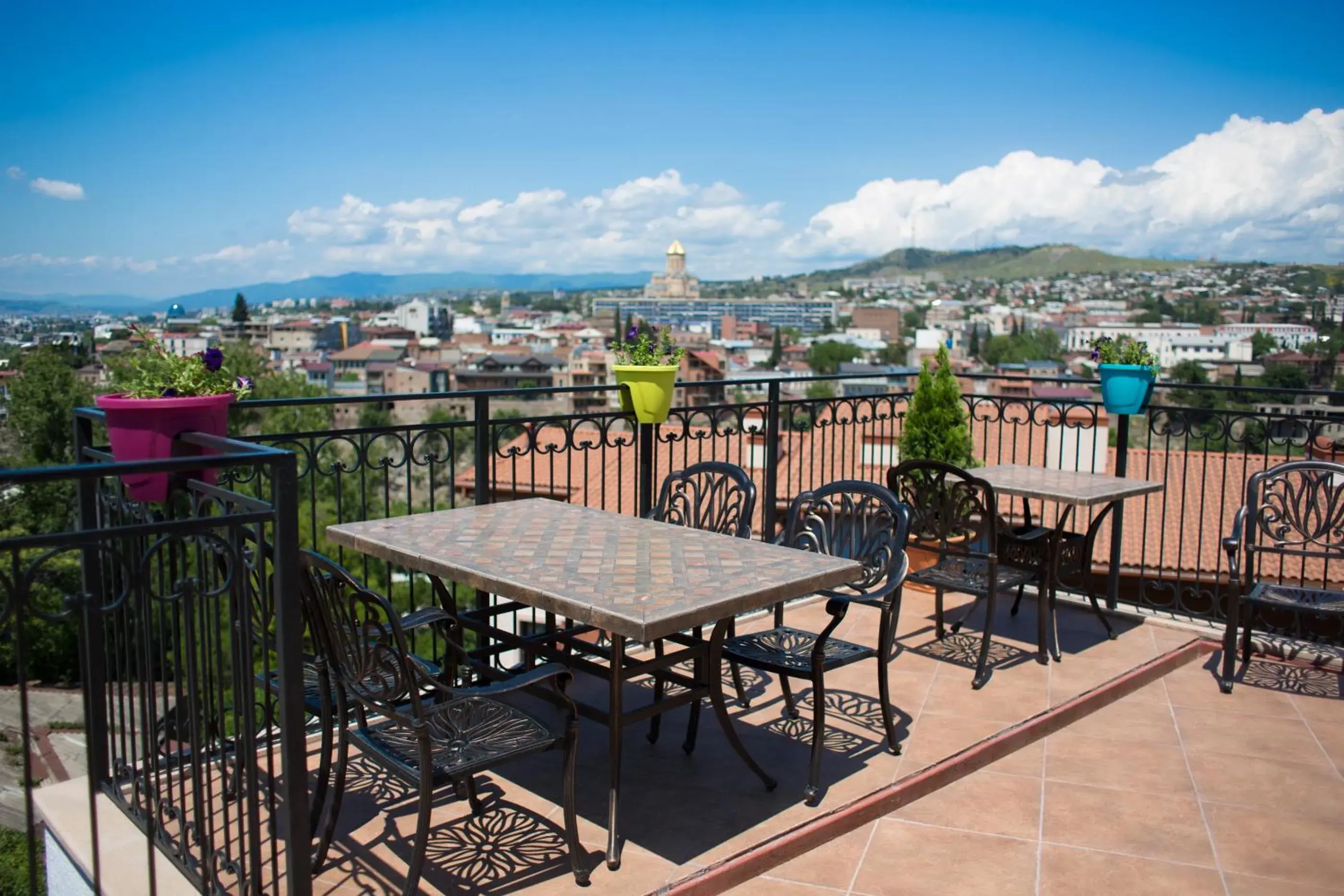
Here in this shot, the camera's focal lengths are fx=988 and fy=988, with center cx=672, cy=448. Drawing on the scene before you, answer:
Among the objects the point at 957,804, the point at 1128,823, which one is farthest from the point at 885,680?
the point at 1128,823

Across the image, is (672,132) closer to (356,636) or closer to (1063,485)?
(1063,485)

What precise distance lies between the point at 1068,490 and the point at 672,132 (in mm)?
132816

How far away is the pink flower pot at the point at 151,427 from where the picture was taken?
2.36 m

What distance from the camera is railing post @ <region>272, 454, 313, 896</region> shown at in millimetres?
1980

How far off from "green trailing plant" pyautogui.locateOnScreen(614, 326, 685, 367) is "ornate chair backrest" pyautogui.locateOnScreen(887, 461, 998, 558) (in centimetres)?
112

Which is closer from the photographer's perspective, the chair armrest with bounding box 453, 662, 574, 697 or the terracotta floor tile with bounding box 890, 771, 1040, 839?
the chair armrest with bounding box 453, 662, 574, 697

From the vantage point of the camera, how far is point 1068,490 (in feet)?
14.2

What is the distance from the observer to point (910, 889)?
268cm

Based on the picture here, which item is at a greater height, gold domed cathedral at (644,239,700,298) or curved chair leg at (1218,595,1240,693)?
gold domed cathedral at (644,239,700,298)

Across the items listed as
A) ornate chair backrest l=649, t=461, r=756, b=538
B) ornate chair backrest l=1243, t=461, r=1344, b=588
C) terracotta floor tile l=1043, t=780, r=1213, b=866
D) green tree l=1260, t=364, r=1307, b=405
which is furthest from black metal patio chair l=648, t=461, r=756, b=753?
green tree l=1260, t=364, r=1307, b=405

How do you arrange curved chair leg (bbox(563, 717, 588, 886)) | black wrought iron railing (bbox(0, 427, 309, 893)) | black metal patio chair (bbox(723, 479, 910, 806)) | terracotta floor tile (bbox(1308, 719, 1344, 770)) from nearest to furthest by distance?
black wrought iron railing (bbox(0, 427, 309, 893)) < curved chair leg (bbox(563, 717, 588, 886)) < black metal patio chair (bbox(723, 479, 910, 806)) < terracotta floor tile (bbox(1308, 719, 1344, 770))

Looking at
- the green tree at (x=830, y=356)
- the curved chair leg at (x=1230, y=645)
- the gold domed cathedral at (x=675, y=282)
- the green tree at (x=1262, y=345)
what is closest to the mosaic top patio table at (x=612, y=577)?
the curved chair leg at (x=1230, y=645)

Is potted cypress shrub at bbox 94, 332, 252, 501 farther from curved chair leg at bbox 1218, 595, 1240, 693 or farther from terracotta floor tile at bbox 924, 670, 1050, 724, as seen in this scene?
curved chair leg at bbox 1218, 595, 1240, 693

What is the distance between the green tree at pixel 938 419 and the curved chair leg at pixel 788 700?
2.80m
